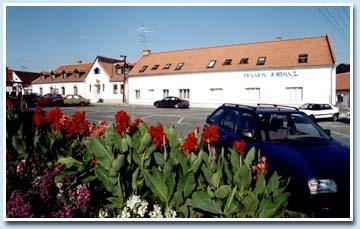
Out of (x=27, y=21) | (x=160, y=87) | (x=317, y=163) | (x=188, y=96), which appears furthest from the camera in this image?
(x=188, y=96)

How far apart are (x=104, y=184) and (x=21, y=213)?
62cm

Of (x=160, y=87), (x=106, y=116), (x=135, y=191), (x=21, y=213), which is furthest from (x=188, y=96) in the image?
(x=21, y=213)

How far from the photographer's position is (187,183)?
2150mm

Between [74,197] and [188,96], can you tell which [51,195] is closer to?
[74,197]

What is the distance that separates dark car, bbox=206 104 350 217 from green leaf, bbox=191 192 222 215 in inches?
24.9

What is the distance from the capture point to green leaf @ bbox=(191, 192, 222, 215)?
2.16 metres

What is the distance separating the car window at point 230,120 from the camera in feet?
11.7

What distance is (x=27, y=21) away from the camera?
2787mm

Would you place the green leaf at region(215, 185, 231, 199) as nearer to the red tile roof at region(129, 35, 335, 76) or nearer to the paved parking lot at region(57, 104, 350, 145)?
the paved parking lot at region(57, 104, 350, 145)

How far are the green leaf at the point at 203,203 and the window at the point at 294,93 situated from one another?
80.5 inches

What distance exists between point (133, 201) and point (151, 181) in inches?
8.7

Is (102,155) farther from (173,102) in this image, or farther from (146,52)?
(173,102)

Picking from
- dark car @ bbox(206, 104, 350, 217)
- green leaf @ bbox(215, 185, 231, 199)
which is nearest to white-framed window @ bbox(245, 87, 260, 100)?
dark car @ bbox(206, 104, 350, 217)

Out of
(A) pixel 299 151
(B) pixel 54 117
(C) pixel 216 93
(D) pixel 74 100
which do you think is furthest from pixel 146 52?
(C) pixel 216 93
